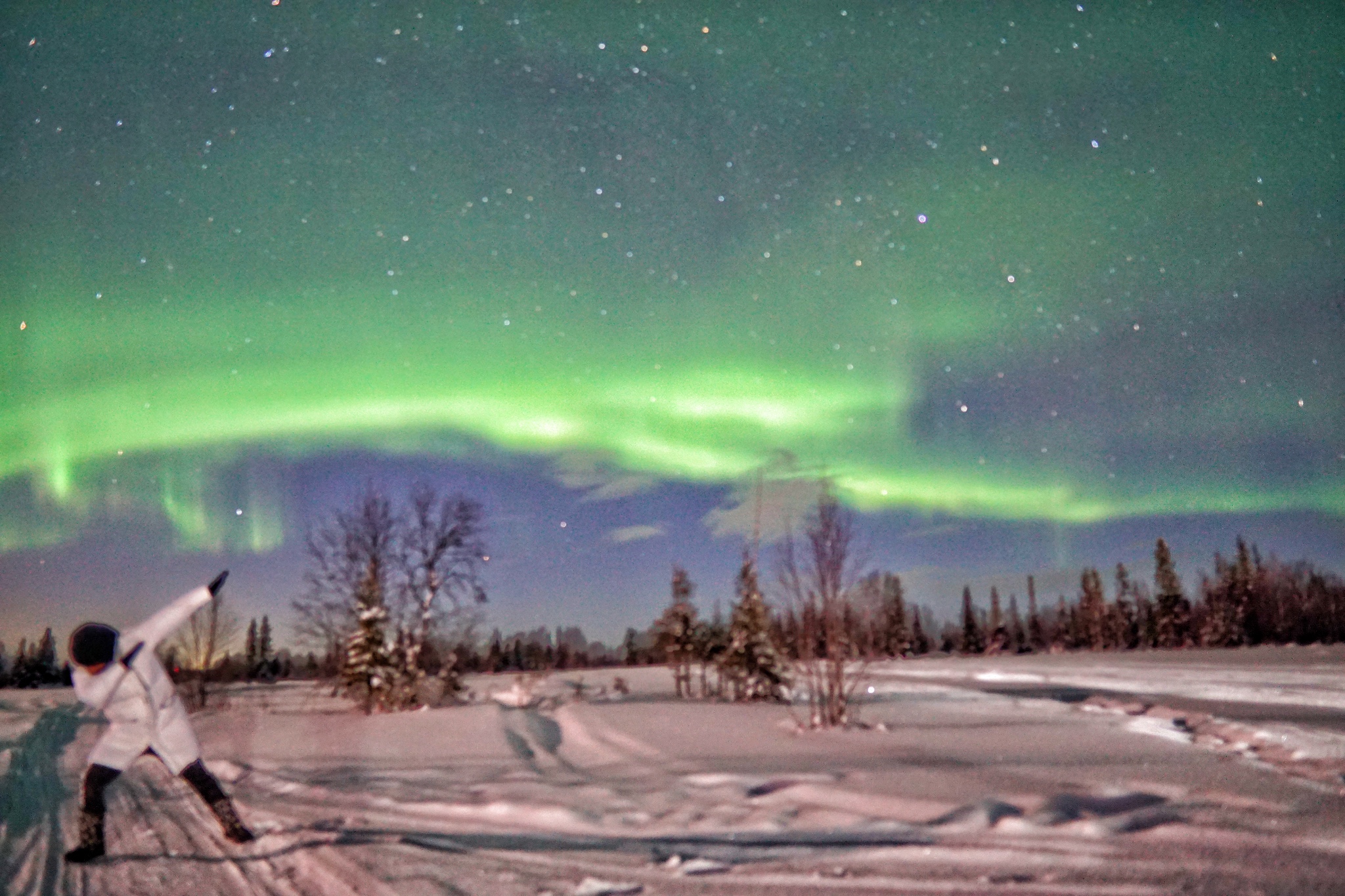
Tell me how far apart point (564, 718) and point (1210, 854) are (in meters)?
14.8

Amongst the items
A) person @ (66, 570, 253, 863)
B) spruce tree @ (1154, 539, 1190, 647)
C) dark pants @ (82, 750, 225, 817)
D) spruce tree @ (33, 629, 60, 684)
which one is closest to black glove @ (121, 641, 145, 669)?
person @ (66, 570, 253, 863)

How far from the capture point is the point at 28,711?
85.4 ft

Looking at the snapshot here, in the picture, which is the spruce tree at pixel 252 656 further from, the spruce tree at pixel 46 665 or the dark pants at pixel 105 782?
the dark pants at pixel 105 782

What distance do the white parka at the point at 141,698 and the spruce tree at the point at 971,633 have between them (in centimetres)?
9109

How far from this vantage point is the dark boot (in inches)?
232

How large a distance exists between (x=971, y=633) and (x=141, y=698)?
304 feet

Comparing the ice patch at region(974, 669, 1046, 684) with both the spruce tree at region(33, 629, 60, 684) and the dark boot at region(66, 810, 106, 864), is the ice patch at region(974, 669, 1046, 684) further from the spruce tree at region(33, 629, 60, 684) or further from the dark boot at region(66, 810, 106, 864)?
the spruce tree at region(33, 629, 60, 684)

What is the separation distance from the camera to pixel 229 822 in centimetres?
620

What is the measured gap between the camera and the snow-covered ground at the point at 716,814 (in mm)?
5160

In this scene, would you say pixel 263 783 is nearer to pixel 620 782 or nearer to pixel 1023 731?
pixel 620 782

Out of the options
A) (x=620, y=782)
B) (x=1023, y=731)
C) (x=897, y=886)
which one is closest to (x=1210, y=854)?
(x=897, y=886)

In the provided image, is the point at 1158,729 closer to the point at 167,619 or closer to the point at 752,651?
the point at 752,651

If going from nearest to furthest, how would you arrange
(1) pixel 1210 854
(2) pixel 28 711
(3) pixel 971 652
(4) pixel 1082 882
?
1. (4) pixel 1082 882
2. (1) pixel 1210 854
3. (2) pixel 28 711
4. (3) pixel 971 652

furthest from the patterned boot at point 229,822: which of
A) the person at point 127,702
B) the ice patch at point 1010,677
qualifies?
the ice patch at point 1010,677
